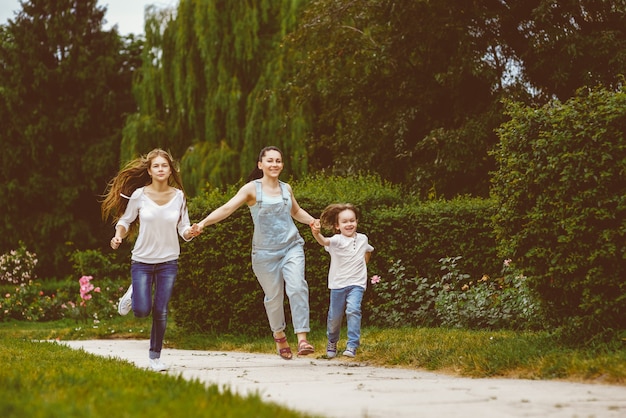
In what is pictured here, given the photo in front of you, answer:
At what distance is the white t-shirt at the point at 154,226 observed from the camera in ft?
25.9

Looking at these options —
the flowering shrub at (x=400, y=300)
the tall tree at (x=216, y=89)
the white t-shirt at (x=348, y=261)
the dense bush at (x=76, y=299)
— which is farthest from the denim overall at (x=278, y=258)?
the tall tree at (x=216, y=89)

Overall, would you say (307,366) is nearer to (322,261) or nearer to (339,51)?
(322,261)

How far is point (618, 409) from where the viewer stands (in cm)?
500

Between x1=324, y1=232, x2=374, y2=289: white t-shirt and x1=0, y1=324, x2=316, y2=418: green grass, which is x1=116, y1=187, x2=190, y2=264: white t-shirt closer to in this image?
x1=0, y1=324, x2=316, y2=418: green grass

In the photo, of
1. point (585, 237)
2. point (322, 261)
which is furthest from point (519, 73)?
point (585, 237)

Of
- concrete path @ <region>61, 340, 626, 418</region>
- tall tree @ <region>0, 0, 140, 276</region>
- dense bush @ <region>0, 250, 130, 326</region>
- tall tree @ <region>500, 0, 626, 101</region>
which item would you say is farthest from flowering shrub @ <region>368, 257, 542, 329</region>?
tall tree @ <region>0, 0, 140, 276</region>

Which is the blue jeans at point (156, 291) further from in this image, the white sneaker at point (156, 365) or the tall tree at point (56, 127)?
the tall tree at point (56, 127)

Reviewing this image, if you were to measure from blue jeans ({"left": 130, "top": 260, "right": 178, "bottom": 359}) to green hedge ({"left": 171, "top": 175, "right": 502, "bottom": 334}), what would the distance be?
4.07 metres

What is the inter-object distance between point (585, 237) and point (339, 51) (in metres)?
13.4

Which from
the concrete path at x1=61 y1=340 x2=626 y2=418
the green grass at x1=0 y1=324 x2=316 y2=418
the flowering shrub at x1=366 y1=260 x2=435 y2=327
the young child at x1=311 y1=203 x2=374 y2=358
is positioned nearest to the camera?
the green grass at x1=0 y1=324 x2=316 y2=418

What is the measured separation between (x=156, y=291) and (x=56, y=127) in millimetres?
26031

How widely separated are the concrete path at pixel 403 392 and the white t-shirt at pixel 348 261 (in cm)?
99

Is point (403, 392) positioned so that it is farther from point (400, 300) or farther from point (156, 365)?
point (400, 300)

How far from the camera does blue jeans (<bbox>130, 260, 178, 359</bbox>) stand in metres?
7.91
